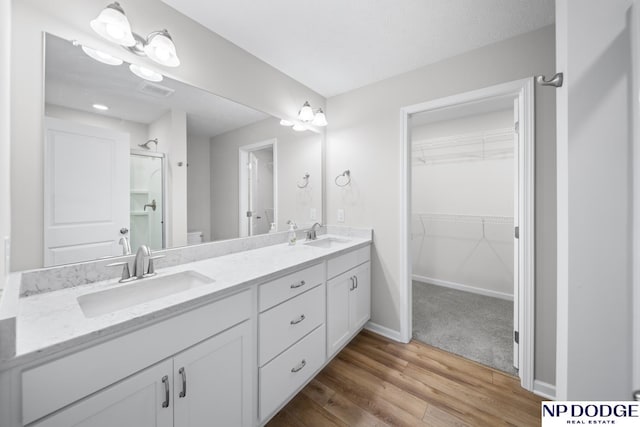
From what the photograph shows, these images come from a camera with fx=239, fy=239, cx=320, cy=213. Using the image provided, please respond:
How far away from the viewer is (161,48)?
1254mm

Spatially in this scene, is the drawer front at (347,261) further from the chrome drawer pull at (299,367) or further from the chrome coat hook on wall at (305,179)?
the chrome coat hook on wall at (305,179)

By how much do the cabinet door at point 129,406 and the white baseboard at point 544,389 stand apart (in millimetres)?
2093

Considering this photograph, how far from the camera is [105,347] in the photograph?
0.73 meters

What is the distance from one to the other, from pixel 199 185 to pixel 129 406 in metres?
1.18

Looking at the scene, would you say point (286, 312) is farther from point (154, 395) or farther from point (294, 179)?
point (294, 179)

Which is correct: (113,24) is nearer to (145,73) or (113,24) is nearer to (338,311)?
(145,73)

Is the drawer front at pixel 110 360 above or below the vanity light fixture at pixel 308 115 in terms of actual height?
below

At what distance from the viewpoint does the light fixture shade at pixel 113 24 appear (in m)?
1.07

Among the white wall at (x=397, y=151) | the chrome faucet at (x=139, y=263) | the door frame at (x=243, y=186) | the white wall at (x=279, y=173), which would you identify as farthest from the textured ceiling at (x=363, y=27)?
the chrome faucet at (x=139, y=263)

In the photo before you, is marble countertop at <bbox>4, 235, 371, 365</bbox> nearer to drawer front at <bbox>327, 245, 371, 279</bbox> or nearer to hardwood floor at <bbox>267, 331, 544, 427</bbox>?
drawer front at <bbox>327, 245, 371, 279</bbox>

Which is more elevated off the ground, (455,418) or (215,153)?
(215,153)

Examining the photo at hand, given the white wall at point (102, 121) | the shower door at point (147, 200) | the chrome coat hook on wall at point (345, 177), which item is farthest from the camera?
the chrome coat hook on wall at point (345, 177)

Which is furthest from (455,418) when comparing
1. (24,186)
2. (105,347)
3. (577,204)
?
(24,186)

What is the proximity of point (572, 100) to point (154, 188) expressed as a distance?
1835 millimetres
